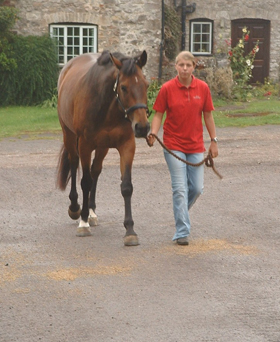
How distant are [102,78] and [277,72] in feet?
69.4

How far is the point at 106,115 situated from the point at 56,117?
11733mm

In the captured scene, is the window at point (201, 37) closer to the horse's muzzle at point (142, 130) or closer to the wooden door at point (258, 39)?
the wooden door at point (258, 39)

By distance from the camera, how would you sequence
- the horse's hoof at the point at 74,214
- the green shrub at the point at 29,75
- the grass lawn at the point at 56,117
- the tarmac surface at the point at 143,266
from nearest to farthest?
the tarmac surface at the point at 143,266, the horse's hoof at the point at 74,214, the grass lawn at the point at 56,117, the green shrub at the point at 29,75

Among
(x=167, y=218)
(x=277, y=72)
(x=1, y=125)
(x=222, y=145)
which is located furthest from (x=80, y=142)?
(x=277, y=72)

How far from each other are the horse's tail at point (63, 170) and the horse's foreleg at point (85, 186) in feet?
3.45

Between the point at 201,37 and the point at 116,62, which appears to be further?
the point at 201,37

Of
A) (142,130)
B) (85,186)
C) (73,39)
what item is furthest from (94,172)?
(73,39)

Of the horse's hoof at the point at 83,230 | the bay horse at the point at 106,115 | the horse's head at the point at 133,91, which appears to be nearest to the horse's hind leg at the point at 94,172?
the bay horse at the point at 106,115

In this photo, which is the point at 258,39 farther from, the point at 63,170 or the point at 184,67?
the point at 184,67

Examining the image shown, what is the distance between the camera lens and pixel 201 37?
90.0 ft

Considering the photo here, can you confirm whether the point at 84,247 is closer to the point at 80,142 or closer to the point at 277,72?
the point at 80,142

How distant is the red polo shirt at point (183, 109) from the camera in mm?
7453

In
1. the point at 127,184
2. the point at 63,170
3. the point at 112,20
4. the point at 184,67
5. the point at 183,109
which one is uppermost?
the point at 112,20

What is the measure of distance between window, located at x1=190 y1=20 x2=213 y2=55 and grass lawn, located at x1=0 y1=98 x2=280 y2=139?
5.12 metres
